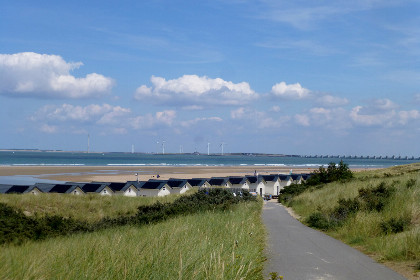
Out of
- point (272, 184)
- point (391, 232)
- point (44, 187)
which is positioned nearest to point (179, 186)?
point (272, 184)

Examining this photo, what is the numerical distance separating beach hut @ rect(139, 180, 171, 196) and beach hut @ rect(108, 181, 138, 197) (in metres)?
1.32

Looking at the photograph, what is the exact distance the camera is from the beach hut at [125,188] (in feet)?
188

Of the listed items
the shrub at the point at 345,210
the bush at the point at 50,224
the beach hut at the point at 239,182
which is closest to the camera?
the shrub at the point at 345,210

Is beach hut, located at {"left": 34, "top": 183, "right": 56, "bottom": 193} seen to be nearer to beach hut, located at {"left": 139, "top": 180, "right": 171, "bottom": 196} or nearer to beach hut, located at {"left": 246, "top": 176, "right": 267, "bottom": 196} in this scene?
beach hut, located at {"left": 139, "top": 180, "right": 171, "bottom": 196}

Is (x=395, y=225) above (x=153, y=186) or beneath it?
above

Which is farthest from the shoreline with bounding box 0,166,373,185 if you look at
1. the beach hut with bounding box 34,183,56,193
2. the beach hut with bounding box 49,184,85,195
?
the beach hut with bounding box 34,183,56,193

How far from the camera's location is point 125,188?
57.5m

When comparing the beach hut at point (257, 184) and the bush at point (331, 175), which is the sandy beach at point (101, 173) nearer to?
the beach hut at point (257, 184)

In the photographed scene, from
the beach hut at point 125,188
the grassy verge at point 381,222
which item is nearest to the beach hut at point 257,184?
the beach hut at point 125,188

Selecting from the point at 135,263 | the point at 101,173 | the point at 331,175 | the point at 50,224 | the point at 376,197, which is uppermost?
the point at 135,263

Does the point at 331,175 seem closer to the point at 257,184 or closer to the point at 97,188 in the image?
the point at 257,184

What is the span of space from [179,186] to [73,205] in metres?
24.9

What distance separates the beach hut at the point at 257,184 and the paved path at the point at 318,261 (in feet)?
172

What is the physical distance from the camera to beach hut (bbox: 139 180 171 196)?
59.8 m
